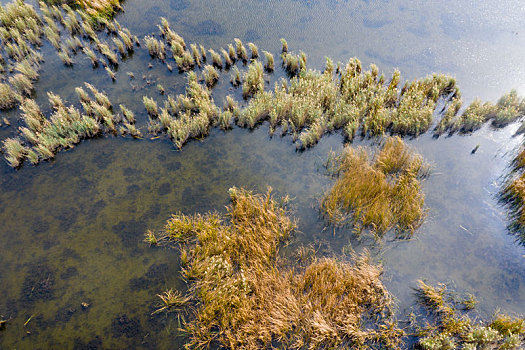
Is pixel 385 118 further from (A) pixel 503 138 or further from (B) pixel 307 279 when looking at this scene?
(B) pixel 307 279

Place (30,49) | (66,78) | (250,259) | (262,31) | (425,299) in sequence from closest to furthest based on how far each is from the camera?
(425,299), (250,259), (66,78), (30,49), (262,31)

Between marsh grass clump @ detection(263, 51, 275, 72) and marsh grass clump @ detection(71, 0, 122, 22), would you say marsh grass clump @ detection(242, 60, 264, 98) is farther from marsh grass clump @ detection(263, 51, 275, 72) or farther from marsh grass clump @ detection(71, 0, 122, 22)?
marsh grass clump @ detection(71, 0, 122, 22)

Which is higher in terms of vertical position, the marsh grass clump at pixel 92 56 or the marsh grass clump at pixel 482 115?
the marsh grass clump at pixel 482 115

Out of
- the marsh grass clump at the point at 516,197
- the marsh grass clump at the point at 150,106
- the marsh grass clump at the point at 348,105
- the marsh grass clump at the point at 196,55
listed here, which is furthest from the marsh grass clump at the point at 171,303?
the marsh grass clump at the point at 196,55

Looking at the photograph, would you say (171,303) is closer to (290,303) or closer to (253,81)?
(290,303)

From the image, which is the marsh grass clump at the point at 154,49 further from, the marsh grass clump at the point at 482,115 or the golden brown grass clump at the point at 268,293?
the marsh grass clump at the point at 482,115

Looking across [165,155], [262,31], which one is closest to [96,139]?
[165,155]
